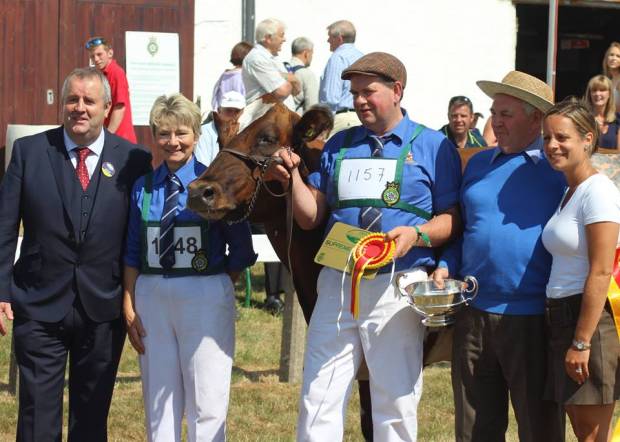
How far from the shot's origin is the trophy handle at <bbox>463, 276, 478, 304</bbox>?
16.9 ft

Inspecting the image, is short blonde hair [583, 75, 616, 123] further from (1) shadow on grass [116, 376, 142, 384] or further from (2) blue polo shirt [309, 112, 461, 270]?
(2) blue polo shirt [309, 112, 461, 270]

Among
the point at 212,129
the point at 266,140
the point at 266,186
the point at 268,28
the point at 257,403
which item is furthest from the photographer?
the point at 268,28

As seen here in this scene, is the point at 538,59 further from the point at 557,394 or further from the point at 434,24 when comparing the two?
the point at 557,394

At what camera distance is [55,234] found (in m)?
5.57

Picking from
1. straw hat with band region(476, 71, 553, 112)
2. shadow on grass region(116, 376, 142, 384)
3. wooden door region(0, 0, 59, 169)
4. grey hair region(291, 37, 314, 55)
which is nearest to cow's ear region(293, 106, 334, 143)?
straw hat with band region(476, 71, 553, 112)

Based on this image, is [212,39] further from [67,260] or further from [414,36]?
[67,260]

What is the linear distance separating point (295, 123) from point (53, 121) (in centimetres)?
911

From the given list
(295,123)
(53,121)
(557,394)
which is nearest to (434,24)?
(53,121)

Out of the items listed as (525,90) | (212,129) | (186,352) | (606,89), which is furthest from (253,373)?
(525,90)

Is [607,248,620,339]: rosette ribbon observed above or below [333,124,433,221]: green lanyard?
below

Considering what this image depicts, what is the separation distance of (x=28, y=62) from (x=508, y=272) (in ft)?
34.0

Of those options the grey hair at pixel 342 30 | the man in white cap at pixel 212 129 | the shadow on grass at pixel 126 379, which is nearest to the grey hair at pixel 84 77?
the man in white cap at pixel 212 129

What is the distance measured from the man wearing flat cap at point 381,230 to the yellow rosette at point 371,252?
0.08 metres

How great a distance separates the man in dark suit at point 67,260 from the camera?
557 centimetres
